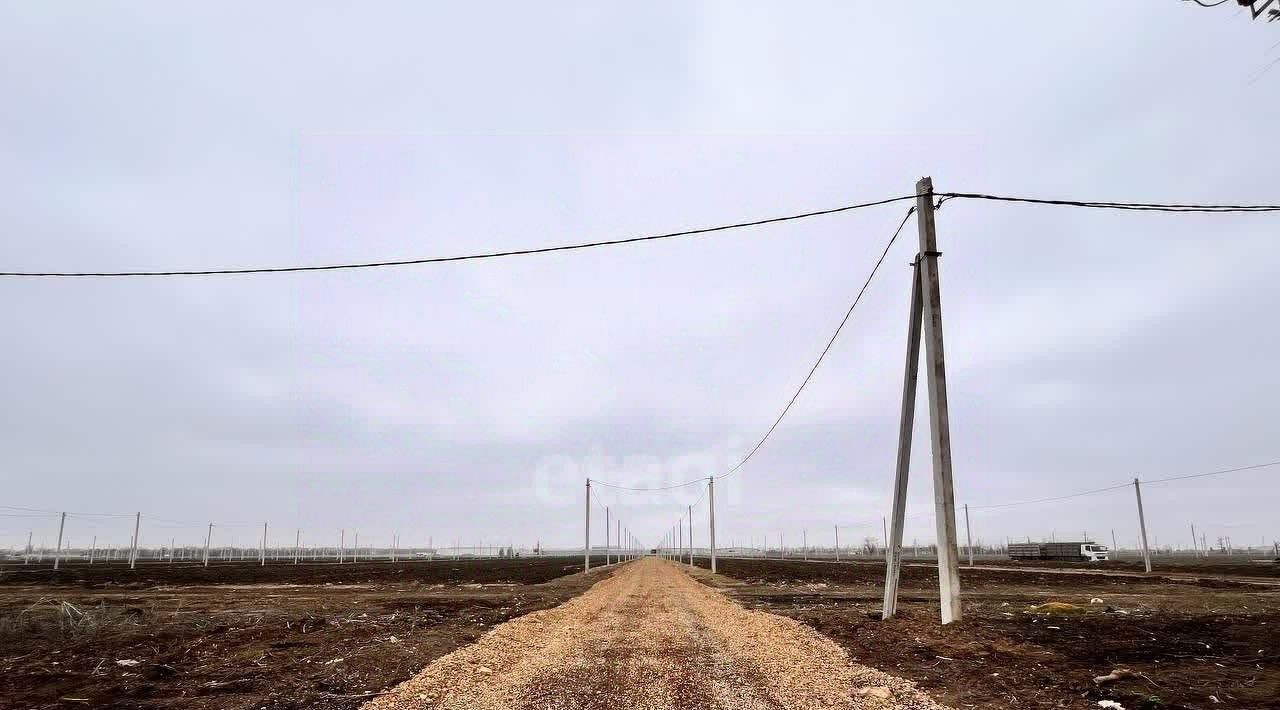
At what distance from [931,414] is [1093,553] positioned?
3469 inches

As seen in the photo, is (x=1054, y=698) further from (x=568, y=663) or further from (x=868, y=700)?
(x=568, y=663)

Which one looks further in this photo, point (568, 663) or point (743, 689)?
point (568, 663)

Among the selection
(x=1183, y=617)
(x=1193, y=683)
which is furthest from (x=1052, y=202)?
(x=1183, y=617)

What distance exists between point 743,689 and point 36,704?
8941 millimetres

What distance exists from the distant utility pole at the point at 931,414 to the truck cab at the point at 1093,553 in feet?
272

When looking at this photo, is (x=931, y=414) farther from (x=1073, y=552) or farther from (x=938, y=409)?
(x=1073, y=552)

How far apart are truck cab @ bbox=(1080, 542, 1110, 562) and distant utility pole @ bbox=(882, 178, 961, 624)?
82762mm

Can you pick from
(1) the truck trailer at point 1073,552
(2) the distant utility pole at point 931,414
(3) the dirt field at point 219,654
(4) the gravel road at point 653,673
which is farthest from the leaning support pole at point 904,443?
(1) the truck trailer at point 1073,552

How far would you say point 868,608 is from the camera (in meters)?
20.5

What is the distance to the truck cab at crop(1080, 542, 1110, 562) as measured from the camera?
3231 inches

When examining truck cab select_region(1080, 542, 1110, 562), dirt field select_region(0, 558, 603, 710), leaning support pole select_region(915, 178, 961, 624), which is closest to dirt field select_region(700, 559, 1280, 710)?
leaning support pole select_region(915, 178, 961, 624)

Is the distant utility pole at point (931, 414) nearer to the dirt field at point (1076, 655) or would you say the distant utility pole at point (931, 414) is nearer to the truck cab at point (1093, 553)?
the dirt field at point (1076, 655)

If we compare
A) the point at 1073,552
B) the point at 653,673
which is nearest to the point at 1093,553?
the point at 1073,552

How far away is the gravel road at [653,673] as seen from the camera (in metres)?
8.62
